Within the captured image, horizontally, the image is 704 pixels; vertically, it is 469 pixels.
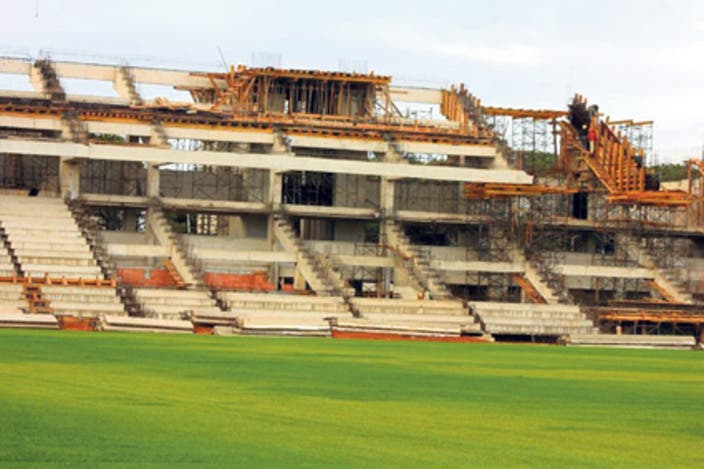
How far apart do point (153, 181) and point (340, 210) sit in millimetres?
10666

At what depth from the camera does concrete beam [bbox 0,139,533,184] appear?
7206cm

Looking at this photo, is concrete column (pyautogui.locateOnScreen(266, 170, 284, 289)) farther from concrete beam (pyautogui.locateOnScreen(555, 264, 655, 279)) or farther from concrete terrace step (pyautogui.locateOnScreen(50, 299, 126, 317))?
concrete terrace step (pyautogui.locateOnScreen(50, 299, 126, 317))

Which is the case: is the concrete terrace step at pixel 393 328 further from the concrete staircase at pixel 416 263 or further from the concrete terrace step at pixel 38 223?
the concrete terrace step at pixel 38 223

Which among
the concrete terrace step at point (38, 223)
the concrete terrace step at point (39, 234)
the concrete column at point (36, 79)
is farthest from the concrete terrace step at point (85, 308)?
the concrete column at point (36, 79)

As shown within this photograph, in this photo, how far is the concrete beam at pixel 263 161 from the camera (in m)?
72.1

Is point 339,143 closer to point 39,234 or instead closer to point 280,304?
point 280,304

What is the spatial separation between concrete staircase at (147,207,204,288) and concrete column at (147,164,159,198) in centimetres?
127

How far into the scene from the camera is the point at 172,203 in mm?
76312

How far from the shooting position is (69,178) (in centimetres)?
7519

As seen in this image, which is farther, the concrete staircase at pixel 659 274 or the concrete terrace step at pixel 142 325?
the concrete staircase at pixel 659 274

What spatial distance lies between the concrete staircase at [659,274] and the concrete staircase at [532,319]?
931 cm

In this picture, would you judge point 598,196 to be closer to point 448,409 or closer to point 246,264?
point 246,264

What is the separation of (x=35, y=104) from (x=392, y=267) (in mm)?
21506

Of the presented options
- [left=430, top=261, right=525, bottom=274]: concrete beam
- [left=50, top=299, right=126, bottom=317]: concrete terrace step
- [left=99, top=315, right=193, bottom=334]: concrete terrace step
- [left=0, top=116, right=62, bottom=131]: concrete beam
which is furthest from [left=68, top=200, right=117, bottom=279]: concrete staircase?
[left=430, top=261, right=525, bottom=274]: concrete beam
